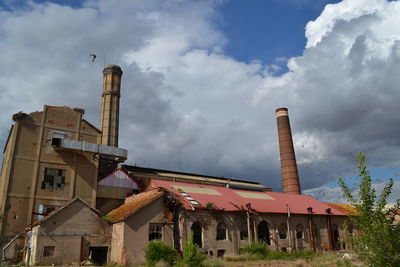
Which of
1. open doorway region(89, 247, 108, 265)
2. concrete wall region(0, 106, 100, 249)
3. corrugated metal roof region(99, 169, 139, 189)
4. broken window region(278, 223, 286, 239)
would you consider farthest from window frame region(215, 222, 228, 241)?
concrete wall region(0, 106, 100, 249)

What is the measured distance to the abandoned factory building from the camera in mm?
21656

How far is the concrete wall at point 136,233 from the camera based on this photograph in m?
21.1

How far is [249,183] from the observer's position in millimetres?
45125

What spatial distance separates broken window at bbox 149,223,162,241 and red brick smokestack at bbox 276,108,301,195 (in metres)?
25.8

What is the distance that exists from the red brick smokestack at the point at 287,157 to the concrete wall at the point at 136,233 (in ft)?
83.3

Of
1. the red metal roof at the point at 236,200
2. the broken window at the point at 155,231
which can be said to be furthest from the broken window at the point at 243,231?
the broken window at the point at 155,231

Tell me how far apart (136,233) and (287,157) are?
28641 mm

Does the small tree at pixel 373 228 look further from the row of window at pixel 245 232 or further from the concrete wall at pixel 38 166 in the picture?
the concrete wall at pixel 38 166

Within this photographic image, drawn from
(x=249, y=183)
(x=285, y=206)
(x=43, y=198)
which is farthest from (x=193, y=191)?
(x=249, y=183)

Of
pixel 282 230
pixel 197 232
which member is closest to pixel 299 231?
pixel 282 230

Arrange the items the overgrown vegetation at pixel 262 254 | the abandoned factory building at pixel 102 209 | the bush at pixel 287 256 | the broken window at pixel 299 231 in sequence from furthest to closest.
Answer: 1. the broken window at pixel 299 231
2. the bush at pixel 287 256
3. the overgrown vegetation at pixel 262 254
4. the abandoned factory building at pixel 102 209

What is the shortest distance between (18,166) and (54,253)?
27.7 ft

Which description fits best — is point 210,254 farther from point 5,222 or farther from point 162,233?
point 5,222

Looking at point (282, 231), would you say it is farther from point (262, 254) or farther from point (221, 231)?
point (221, 231)
